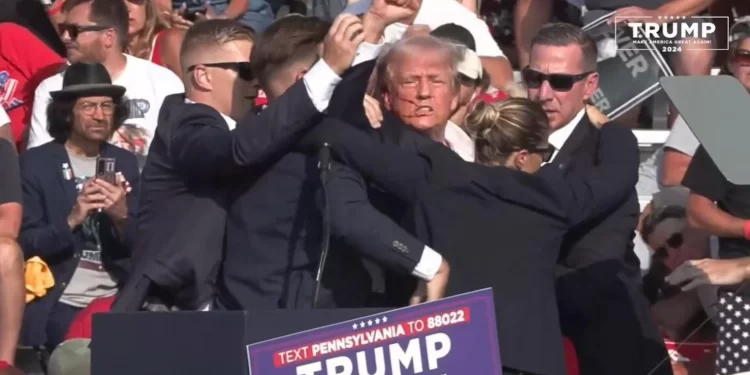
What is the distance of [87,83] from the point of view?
6578mm

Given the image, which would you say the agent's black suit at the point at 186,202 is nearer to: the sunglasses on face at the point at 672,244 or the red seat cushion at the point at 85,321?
the red seat cushion at the point at 85,321

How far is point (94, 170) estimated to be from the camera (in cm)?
628

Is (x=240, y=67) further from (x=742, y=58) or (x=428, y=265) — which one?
(x=742, y=58)

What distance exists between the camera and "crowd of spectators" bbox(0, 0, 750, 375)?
4449 millimetres

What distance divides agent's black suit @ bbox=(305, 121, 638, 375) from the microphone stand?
117 mm

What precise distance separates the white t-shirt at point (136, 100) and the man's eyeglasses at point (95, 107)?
0.19 m

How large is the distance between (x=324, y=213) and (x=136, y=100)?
278 cm

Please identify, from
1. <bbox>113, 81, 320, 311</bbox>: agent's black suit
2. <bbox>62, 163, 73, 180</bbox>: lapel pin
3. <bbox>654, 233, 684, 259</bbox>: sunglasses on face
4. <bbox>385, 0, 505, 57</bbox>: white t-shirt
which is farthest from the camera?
<bbox>385, 0, 505, 57</bbox>: white t-shirt

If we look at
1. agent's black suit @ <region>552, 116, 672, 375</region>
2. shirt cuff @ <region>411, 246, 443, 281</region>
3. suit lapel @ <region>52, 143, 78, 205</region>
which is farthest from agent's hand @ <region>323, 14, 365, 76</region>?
suit lapel @ <region>52, 143, 78, 205</region>

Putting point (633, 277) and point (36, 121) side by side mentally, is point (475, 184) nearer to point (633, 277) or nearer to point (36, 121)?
point (633, 277)

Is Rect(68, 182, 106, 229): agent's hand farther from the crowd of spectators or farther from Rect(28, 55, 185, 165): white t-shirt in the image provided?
Rect(28, 55, 185, 165): white t-shirt

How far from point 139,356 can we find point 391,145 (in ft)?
3.87

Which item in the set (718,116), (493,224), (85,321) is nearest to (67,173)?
(85,321)

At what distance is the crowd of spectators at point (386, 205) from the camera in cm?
445
